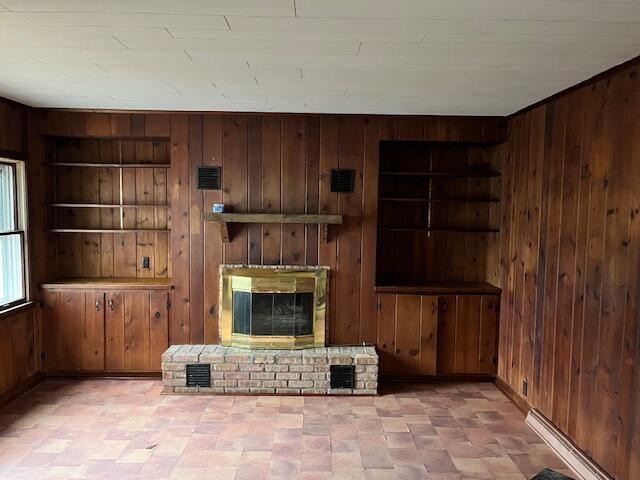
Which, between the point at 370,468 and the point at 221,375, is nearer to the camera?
the point at 370,468

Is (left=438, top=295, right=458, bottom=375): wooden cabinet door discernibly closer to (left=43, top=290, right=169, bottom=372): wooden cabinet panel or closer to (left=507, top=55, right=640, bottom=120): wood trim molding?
(left=507, top=55, right=640, bottom=120): wood trim molding

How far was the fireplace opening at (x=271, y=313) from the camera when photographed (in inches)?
165

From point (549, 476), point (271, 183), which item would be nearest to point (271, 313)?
point (271, 183)

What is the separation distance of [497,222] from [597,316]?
1837mm

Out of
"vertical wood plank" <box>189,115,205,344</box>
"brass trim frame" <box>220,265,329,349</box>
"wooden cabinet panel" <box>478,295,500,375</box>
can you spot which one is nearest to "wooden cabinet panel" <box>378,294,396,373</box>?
"brass trim frame" <box>220,265,329,349</box>

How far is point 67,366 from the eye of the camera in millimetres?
4281

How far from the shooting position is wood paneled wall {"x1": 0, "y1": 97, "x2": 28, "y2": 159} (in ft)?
12.2

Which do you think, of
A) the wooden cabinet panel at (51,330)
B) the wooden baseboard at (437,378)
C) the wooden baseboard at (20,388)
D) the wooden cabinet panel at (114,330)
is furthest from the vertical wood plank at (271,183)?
the wooden baseboard at (20,388)

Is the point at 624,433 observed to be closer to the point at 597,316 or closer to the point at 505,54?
the point at 597,316

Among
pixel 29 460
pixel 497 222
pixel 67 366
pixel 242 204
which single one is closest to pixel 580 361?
pixel 497 222

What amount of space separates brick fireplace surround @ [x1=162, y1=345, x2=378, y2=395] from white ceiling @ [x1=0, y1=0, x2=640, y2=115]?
2.14 m

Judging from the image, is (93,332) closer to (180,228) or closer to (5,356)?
(5,356)

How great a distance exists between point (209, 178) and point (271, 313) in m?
1.35

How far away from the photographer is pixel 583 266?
9.48 feet
